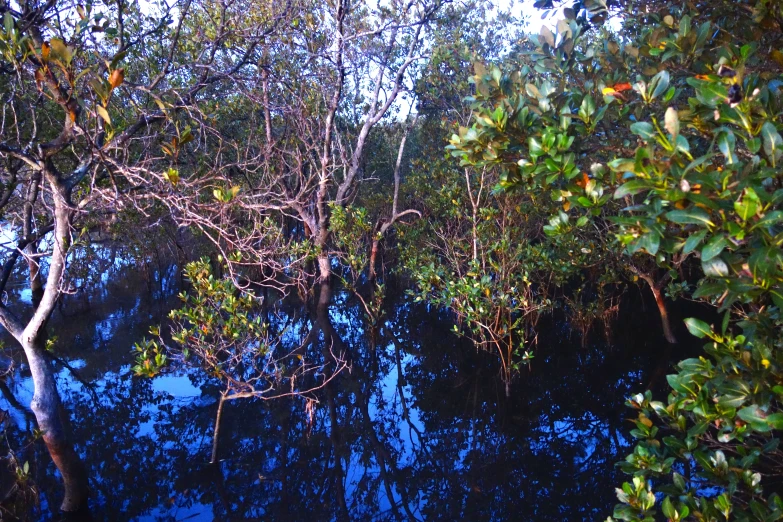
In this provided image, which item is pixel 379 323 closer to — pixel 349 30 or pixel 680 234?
pixel 349 30

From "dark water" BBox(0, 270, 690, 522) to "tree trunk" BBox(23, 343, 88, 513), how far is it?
23 cm

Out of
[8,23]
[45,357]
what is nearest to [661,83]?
[8,23]

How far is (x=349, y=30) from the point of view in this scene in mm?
11359

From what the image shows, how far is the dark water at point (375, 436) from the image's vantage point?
518cm

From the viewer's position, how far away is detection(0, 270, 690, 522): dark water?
5.18m

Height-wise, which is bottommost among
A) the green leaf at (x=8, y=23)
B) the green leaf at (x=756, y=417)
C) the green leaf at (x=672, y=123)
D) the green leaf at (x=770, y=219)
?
→ the green leaf at (x=756, y=417)

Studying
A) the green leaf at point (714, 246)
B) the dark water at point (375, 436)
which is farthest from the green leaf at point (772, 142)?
the dark water at point (375, 436)

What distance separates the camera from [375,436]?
665 cm

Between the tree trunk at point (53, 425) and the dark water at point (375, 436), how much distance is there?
23 cm

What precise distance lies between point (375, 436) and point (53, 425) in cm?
346

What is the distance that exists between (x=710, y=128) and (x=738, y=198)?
715 millimetres

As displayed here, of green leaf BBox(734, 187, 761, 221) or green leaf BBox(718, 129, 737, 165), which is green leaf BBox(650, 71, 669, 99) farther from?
green leaf BBox(734, 187, 761, 221)

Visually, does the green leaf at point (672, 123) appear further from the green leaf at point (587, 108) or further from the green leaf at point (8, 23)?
the green leaf at point (8, 23)

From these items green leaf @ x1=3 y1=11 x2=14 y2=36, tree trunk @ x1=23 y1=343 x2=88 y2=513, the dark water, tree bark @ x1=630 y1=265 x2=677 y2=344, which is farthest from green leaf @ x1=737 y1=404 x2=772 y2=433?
tree bark @ x1=630 y1=265 x2=677 y2=344
